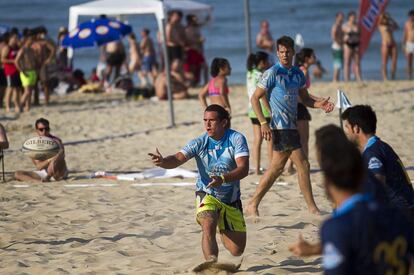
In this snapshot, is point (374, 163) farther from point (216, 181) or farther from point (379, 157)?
point (216, 181)

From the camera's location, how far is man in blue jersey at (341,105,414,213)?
5.25 metres

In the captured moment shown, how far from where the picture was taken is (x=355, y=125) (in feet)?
17.8

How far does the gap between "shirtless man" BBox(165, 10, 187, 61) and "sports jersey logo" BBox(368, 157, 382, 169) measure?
50.3 feet

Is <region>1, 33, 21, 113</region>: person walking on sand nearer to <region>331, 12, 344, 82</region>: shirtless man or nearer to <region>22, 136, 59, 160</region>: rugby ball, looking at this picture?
<region>22, 136, 59, 160</region>: rugby ball

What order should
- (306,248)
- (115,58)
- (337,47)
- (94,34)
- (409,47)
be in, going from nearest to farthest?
(306,248) < (94,34) < (409,47) < (337,47) < (115,58)

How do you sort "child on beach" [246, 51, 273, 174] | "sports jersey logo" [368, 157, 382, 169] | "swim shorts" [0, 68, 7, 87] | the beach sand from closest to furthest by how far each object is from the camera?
"sports jersey logo" [368, 157, 382, 169]
the beach sand
"child on beach" [246, 51, 273, 174]
"swim shorts" [0, 68, 7, 87]

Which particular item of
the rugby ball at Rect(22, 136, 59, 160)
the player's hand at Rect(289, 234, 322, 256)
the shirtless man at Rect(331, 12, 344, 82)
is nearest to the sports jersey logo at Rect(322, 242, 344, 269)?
the player's hand at Rect(289, 234, 322, 256)

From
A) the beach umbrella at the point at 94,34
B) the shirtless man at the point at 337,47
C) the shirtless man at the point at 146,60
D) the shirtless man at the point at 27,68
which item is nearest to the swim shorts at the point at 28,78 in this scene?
the shirtless man at the point at 27,68

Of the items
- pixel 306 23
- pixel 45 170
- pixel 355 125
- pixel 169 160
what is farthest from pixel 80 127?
pixel 306 23

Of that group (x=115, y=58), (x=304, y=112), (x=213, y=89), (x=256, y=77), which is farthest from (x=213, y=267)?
(x=115, y=58)

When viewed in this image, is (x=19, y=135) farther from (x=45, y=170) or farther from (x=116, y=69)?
(x=116, y=69)

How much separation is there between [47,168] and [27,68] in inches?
257

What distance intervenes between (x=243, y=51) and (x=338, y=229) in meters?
30.4

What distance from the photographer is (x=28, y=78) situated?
17.3m
